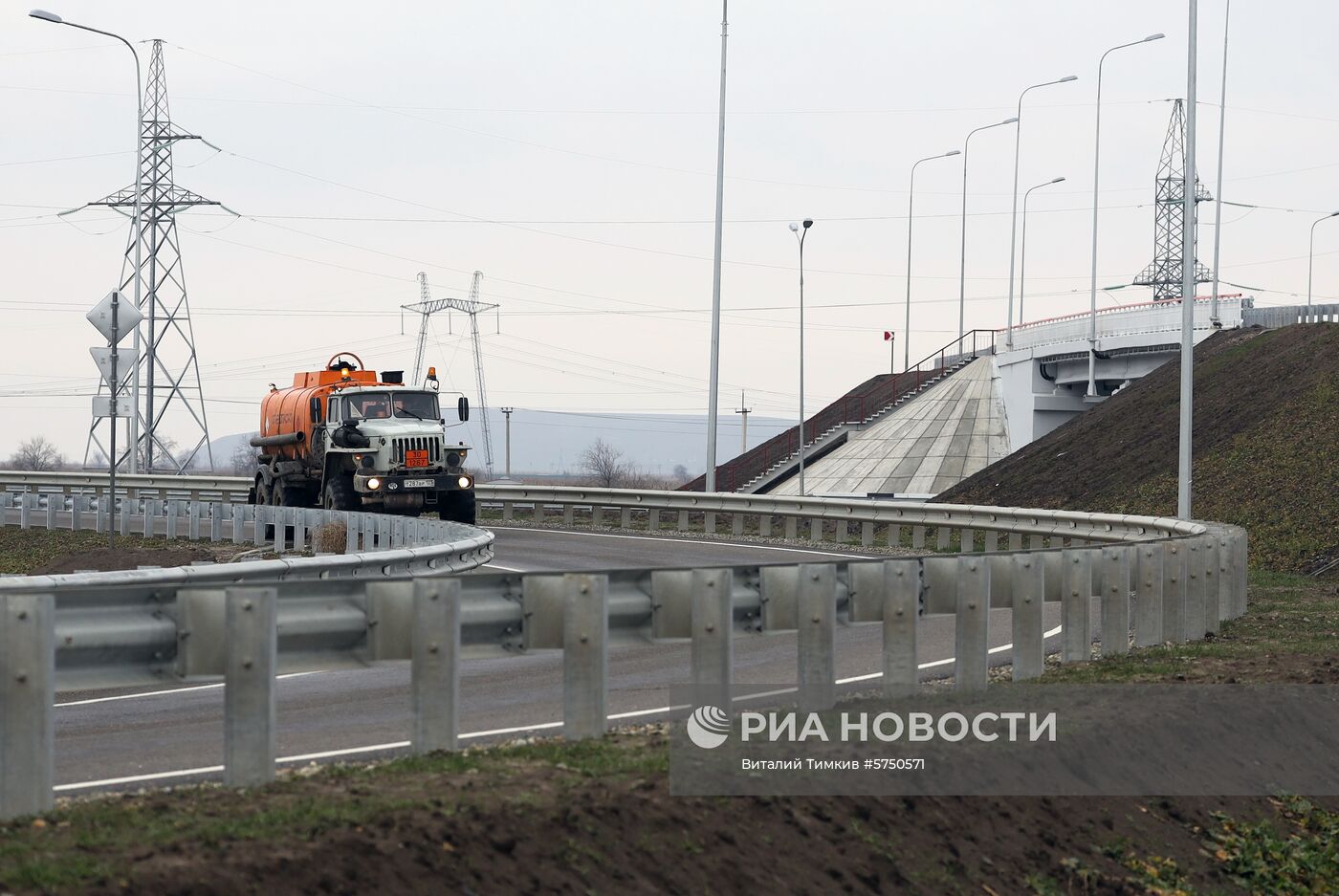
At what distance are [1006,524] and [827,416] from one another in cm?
4120

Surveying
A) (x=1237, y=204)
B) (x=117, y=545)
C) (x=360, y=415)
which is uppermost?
(x=1237, y=204)

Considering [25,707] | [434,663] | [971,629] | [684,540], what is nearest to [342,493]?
[684,540]

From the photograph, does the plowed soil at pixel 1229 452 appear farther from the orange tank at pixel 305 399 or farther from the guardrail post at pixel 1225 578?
the orange tank at pixel 305 399

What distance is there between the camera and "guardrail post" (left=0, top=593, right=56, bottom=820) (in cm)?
604

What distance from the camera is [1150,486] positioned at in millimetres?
38344

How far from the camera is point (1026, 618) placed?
11102 millimetres

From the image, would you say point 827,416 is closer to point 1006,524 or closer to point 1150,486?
point 1150,486

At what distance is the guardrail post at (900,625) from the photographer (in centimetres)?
959

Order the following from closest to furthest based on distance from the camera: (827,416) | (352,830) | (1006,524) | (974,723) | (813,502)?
(352,830), (974,723), (1006,524), (813,502), (827,416)

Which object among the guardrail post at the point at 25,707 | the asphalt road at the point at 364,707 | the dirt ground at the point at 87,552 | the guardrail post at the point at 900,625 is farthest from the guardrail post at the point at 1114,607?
the dirt ground at the point at 87,552

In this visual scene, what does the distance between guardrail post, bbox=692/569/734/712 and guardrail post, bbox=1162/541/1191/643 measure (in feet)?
21.7

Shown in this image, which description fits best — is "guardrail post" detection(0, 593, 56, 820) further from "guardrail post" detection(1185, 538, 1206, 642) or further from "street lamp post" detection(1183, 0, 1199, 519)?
"street lamp post" detection(1183, 0, 1199, 519)

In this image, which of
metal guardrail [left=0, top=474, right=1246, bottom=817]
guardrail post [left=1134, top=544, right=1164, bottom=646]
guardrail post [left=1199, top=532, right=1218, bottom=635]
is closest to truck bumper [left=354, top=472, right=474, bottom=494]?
metal guardrail [left=0, top=474, right=1246, bottom=817]

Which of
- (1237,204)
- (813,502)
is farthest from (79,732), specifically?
(1237,204)
